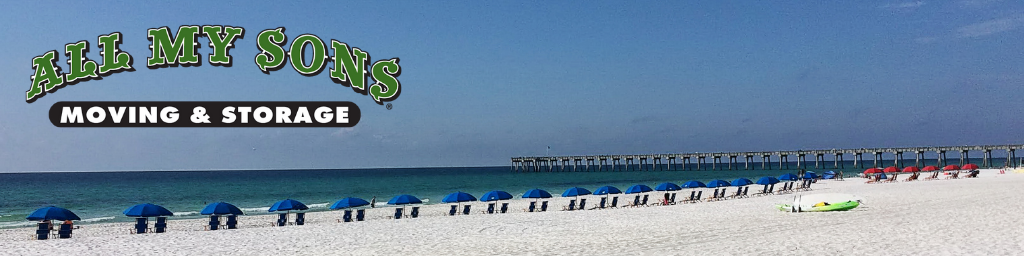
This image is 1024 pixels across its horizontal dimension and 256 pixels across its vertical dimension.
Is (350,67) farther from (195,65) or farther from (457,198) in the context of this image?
(457,198)

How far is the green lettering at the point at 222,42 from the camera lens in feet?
52.4

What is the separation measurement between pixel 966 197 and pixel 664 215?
9.55 metres

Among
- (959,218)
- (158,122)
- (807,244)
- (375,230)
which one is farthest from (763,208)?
(158,122)

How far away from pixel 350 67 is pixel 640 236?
7.63 metres

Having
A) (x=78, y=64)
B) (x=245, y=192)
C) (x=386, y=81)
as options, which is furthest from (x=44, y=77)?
(x=245, y=192)

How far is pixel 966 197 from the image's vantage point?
21.5 meters

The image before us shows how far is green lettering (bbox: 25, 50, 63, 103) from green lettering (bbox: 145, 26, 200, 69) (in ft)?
5.76

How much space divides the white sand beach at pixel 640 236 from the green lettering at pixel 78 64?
10.9 feet

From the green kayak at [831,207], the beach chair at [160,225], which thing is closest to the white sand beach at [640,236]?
the green kayak at [831,207]

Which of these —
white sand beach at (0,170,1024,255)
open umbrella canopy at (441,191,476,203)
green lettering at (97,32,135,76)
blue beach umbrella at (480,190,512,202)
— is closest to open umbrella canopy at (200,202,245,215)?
white sand beach at (0,170,1024,255)

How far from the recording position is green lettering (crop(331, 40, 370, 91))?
54.7ft

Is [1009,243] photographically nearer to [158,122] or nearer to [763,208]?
[763,208]

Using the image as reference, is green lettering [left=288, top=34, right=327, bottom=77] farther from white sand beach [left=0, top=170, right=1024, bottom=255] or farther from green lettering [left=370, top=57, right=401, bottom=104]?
white sand beach [left=0, top=170, right=1024, bottom=255]

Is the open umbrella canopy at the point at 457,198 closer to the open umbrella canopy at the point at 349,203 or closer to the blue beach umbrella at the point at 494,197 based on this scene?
Result: the blue beach umbrella at the point at 494,197
